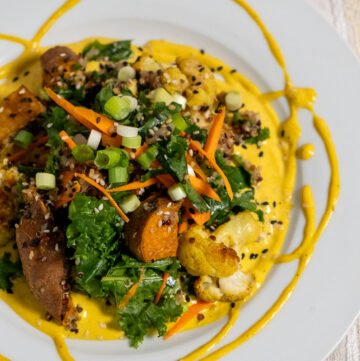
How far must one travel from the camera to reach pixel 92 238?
4105 mm

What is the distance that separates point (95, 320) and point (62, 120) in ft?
5.83

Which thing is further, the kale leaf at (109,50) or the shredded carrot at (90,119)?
the kale leaf at (109,50)

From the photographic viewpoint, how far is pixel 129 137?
418 cm

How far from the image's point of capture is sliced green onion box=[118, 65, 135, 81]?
Answer: 15.7 feet

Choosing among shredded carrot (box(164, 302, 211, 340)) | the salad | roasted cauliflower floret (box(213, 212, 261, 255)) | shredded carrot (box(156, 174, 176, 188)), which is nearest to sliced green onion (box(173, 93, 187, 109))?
the salad

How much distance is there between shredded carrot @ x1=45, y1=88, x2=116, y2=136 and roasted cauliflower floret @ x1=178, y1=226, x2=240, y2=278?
1094mm

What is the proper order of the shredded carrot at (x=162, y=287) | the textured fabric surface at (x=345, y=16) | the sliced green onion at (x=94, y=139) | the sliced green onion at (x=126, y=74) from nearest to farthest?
the sliced green onion at (x=94, y=139)
the shredded carrot at (x=162, y=287)
the sliced green onion at (x=126, y=74)
the textured fabric surface at (x=345, y=16)

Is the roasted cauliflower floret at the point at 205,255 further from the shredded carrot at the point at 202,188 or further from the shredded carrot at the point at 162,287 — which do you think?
the shredded carrot at the point at 202,188

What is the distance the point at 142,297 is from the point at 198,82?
2.06 meters

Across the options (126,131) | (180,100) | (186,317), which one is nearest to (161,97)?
(180,100)

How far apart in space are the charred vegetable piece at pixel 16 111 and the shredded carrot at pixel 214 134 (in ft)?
5.33

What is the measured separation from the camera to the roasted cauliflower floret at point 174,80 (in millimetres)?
4734

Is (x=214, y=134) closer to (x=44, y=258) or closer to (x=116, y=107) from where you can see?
(x=116, y=107)

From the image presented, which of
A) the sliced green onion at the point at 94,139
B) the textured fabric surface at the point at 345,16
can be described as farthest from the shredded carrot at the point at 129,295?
the textured fabric surface at the point at 345,16
